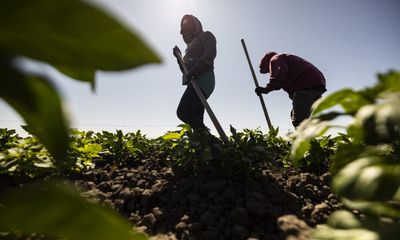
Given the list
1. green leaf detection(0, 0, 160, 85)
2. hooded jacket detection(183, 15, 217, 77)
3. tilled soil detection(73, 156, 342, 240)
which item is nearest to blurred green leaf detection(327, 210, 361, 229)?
tilled soil detection(73, 156, 342, 240)

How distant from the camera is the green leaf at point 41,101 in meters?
0.39

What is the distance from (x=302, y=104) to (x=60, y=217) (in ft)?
15.9

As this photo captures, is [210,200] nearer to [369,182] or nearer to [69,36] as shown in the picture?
[369,182]

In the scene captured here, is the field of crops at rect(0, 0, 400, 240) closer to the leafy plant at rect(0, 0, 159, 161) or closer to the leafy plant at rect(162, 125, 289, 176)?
the leafy plant at rect(0, 0, 159, 161)

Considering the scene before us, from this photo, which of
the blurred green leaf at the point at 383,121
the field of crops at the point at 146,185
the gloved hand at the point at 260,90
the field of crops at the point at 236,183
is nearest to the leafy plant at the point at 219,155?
the field of crops at the point at 236,183

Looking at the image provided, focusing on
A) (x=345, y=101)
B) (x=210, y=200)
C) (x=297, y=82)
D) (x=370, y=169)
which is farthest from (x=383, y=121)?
(x=297, y=82)

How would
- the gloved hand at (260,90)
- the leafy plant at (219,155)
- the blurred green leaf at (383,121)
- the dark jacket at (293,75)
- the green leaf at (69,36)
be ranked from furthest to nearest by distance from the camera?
the gloved hand at (260,90), the dark jacket at (293,75), the leafy plant at (219,155), the blurred green leaf at (383,121), the green leaf at (69,36)

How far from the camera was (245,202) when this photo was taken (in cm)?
211

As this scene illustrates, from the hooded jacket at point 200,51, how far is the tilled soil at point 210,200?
95.2 inches

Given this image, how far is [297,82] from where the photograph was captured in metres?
5.06

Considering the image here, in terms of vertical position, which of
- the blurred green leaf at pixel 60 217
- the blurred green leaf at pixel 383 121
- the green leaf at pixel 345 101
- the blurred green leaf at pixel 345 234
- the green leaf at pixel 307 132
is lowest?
the blurred green leaf at pixel 60 217

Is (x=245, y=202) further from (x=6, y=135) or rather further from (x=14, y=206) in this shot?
(x=6, y=135)

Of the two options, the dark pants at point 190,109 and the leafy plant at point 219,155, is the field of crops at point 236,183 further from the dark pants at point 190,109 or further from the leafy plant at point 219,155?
the dark pants at point 190,109

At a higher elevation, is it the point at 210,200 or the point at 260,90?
the point at 260,90
